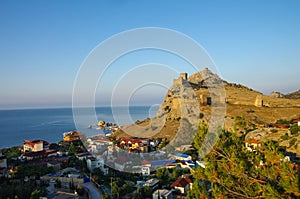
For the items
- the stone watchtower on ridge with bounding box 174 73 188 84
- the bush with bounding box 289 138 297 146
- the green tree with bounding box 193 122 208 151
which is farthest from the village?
the stone watchtower on ridge with bounding box 174 73 188 84

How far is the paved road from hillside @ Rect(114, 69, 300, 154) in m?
9.77

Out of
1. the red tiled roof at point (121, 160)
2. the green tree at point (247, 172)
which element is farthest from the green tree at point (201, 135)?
the red tiled roof at point (121, 160)

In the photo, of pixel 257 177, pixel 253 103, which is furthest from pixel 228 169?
pixel 253 103

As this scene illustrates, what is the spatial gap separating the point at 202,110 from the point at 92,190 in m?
17.4

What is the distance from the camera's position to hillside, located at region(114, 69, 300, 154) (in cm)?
2119

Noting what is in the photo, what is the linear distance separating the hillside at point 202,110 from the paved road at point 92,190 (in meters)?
9.77

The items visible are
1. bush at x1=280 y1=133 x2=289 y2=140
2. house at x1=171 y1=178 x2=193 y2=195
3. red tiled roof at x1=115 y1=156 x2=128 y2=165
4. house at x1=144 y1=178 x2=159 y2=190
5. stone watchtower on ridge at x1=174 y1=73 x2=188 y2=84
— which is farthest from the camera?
stone watchtower on ridge at x1=174 y1=73 x2=188 y2=84

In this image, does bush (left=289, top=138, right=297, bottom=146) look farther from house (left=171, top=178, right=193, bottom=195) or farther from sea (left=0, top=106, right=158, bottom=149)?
sea (left=0, top=106, right=158, bottom=149)

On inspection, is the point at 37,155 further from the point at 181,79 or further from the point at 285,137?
the point at 181,79

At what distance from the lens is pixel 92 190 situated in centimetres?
899

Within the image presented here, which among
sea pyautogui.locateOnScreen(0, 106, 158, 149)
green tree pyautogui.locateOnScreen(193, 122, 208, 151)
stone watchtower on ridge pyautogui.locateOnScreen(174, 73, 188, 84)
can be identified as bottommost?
sea pyautogui.locateOnScreen(0, 106, 158, 149)

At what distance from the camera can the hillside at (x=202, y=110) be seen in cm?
2119

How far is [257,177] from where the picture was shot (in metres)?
3.07

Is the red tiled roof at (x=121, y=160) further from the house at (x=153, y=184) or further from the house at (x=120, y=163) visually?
the house at (x=153, y=184)
